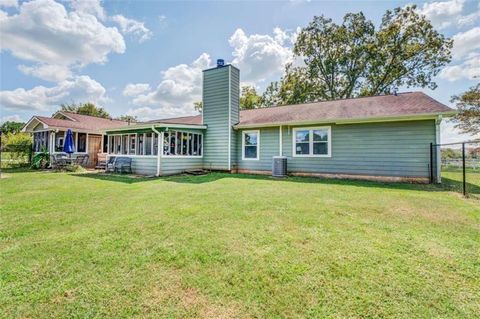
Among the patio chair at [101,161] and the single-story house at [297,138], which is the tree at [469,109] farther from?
the patio chair at [101,161]

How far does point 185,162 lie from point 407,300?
36.8 ft

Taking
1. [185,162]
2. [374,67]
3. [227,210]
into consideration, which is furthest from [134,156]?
[374,67]

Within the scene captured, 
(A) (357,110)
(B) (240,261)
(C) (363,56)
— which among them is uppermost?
(C) (363,56)

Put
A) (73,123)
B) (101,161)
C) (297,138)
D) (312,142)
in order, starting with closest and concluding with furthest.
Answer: (312,142) < (297,138) < (101,161) < (73,123)

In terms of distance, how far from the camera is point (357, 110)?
34.6 ft

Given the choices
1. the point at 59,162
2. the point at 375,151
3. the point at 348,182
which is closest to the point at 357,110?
the point at 375,151

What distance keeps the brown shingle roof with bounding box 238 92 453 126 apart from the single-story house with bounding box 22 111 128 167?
1088 centimetres

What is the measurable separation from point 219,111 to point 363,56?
54.9 feet

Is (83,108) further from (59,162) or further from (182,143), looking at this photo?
(182,143)

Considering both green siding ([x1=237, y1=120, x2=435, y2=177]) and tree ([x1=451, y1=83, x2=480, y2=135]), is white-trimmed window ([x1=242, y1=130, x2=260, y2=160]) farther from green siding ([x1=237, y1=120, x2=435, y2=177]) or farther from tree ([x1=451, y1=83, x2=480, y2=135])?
tree ([x1=451, y1=83, x2=480, y2=135])

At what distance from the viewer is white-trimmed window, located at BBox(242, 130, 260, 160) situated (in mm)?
12234

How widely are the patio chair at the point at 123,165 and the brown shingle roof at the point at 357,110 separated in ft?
19.9

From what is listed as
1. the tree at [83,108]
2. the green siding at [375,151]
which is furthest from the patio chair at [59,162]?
the tree at [83,108]

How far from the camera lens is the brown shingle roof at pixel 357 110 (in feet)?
29.6
